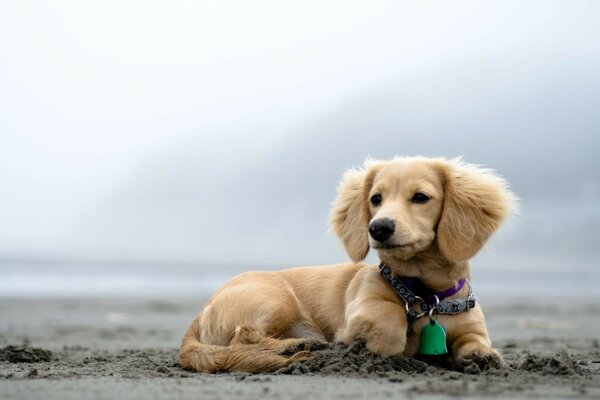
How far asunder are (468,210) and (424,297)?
1.95 feet

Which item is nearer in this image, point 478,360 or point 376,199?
point 478,360

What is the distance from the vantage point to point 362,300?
15.4 ft

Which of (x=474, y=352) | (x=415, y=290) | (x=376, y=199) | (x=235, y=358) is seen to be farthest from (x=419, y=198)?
(x=235, y=358)

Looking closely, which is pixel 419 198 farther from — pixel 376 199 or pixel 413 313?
pixel 413 313

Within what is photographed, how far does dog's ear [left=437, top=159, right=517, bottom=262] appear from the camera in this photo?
4.62 metres

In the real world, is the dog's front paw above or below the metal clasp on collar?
below

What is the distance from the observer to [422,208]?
15.3ft

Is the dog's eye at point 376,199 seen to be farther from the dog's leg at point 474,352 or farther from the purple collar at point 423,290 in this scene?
the dog's leg at point 474,352

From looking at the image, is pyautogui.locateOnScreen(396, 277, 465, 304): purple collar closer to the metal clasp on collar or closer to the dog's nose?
the metal clasp on collar

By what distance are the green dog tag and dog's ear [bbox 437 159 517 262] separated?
42cm

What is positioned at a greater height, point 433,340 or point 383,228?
point 383,228

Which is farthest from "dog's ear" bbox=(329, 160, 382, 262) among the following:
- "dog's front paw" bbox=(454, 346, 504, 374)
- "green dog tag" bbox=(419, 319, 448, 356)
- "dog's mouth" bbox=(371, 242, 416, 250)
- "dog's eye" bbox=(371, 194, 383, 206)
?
"dog's front paw" bbox=(454, 346, 504, 374)

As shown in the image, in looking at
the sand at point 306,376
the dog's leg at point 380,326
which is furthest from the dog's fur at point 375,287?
the sand at point 306,376

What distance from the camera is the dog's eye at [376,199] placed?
480 centimetres
